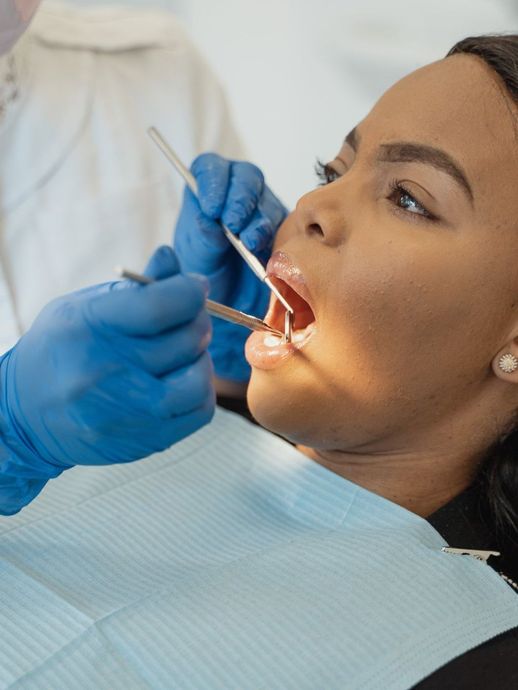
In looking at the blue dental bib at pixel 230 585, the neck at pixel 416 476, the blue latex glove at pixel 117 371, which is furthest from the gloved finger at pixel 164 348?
the neck at pixel 416 476

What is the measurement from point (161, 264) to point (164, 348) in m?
0.10

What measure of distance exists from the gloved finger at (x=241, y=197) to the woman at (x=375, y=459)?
0.69 feet

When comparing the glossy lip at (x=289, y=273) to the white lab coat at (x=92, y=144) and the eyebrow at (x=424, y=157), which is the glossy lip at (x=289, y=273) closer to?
the eyebrow at (x=424, y=157)

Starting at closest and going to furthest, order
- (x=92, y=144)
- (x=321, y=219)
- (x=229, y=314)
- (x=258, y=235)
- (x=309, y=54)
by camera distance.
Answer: (x=229, y=314)
(x=321, y=219)
(x=258, y=235)
(x=92, y=144)
(x=309, y=54)

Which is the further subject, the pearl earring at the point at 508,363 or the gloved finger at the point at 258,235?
the gloved finger at the point at 258,235

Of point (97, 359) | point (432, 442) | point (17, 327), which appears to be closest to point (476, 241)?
point (432, 442)

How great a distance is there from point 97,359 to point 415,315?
43 cm

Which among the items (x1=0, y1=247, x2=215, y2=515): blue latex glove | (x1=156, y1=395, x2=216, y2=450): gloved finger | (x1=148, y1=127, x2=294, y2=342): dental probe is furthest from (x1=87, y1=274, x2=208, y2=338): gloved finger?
(x1=148, y1=127, x2=294, y2=342): dental probe

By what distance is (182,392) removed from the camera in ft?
3.57

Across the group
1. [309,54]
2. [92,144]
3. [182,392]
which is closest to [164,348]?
[182,392]

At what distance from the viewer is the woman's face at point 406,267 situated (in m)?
1.26

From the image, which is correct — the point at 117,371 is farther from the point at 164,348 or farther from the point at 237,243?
the point at 237,243

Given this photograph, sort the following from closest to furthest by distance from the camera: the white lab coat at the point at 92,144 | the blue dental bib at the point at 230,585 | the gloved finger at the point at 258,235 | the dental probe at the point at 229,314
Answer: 1. the dental probe at the point at 229,314
2. the blue dental bib at the point at 230,585
3. the gloved finger at the point at 258,235
4. the white lab coat at the point at 92,144

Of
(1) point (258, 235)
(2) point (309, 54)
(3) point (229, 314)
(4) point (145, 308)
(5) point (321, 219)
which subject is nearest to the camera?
(4) point (145, 308)
